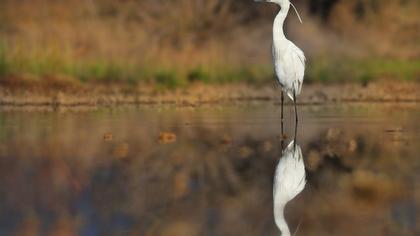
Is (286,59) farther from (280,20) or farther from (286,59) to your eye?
(280,20)

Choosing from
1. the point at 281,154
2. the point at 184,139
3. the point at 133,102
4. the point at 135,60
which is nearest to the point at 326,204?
the point at 281,154

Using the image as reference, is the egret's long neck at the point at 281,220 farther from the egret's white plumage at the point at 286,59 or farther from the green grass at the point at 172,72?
the green grass at the point at 172,72

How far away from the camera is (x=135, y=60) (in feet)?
62.3

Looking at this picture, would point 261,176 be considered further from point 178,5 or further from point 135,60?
point 178,5

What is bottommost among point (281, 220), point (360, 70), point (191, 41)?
point (281, 220)

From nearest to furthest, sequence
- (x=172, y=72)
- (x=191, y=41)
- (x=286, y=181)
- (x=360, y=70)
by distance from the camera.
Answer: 1. (x=286, y=181)
2. (x=172, y=72)
3. (x=360, y=70)
4. (x=191, y=41)

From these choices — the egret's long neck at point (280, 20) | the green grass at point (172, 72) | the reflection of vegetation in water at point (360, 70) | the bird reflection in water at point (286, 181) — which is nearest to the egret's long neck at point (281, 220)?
the bird reflection in water at point (286, 181)

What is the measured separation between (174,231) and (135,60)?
1321 centimetres

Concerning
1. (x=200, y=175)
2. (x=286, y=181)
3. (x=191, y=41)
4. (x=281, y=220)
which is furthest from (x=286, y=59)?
(x=191, y=41)

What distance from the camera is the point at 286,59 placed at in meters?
12.8

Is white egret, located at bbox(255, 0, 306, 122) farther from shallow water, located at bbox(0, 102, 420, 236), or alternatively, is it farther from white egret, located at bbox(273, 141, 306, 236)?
white egret, located at bbox(273, 141, 306, 236)

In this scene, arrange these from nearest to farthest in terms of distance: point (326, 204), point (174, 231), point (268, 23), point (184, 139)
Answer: point (174, 231)
point (326, 204)
point (184, 139)
point (268, 23)

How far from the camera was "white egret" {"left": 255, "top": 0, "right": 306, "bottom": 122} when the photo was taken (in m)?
12.7

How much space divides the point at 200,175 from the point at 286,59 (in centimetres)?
463
